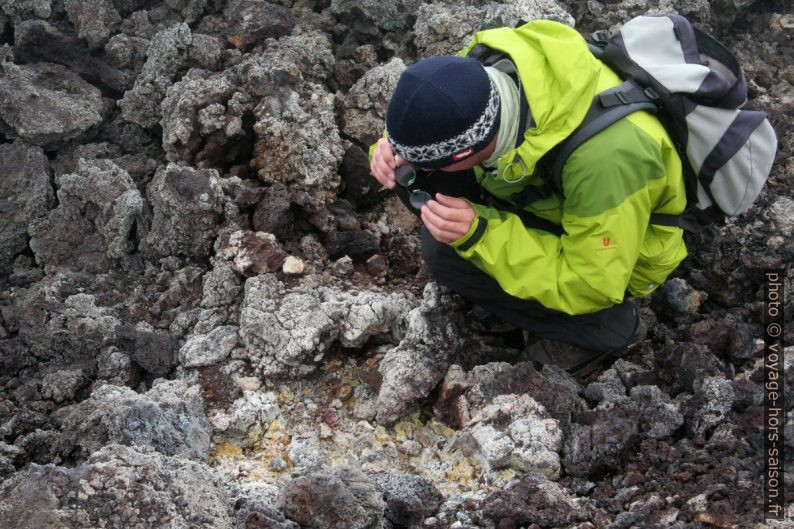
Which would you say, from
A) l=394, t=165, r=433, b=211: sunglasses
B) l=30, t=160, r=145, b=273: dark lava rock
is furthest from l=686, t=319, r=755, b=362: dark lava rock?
l=30, t=160, r=145, b=273: dark lava rock

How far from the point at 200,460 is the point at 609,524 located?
1903 millimetres

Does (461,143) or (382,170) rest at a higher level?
(461,143)

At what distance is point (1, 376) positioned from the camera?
168 inches

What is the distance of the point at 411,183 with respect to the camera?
389 centimetres

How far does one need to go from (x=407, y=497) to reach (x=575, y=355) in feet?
4.90

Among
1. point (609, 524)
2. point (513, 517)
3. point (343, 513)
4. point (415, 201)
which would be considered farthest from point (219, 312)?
point (609, 524)

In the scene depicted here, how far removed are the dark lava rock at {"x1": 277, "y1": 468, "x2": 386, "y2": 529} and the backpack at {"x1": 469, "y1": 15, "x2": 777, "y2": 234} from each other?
5.63 feet

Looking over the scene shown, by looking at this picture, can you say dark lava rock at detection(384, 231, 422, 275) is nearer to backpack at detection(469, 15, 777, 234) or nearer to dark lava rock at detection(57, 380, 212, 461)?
backpack at detection(469, 15, 777, 234)

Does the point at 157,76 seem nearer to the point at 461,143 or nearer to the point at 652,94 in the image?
the point at 461,143

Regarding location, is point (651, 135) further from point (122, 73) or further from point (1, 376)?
point (122, 73)

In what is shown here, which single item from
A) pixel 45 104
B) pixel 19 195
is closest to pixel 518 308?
pixel 19 195

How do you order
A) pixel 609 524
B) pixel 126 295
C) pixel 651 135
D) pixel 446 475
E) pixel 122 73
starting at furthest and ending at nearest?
pixel 122 73 < pixel 126 295 < pixel 446 475 < pixel 651 135 < pixel 609 524

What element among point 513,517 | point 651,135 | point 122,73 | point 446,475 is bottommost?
point 446,475

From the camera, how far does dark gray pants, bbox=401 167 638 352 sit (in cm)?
410
